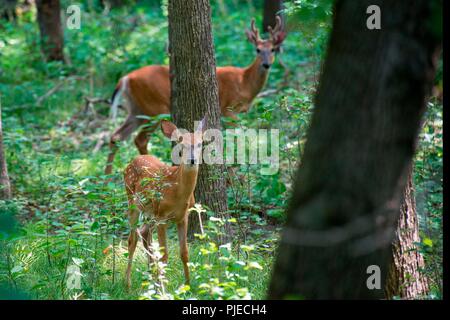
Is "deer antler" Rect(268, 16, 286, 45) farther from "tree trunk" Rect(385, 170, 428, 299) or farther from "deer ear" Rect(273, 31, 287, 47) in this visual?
"tree trunk" Rect(385, 170, 428, 299)

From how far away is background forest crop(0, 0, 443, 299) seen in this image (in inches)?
200

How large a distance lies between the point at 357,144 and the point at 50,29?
11908 millimetres

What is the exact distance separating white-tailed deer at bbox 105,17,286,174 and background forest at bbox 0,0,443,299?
26cm

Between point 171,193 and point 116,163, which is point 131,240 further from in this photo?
point 116,163

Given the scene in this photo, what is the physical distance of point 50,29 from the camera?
14164mm

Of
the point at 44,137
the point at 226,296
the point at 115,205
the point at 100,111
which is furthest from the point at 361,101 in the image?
the point at 100,111

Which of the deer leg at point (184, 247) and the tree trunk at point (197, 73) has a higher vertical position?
the tree trunk at point (197, 73)

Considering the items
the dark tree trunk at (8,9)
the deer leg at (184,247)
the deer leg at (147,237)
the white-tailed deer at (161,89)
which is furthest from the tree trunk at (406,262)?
the dark tree trunk at (8,9)

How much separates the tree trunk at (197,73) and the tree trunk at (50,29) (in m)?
8.02

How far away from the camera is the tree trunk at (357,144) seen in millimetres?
3215

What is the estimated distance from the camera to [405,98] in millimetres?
3238

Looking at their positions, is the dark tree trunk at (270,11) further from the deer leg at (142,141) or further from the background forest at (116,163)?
the deer leg at (142,141)

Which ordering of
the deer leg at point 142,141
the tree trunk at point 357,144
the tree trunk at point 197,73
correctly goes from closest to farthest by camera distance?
the tree trunk at point 357,144 → the tree trunk at point 197,73 → the deer leg at point 142,141

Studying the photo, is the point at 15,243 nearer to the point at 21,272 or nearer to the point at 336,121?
the point at 21,272
